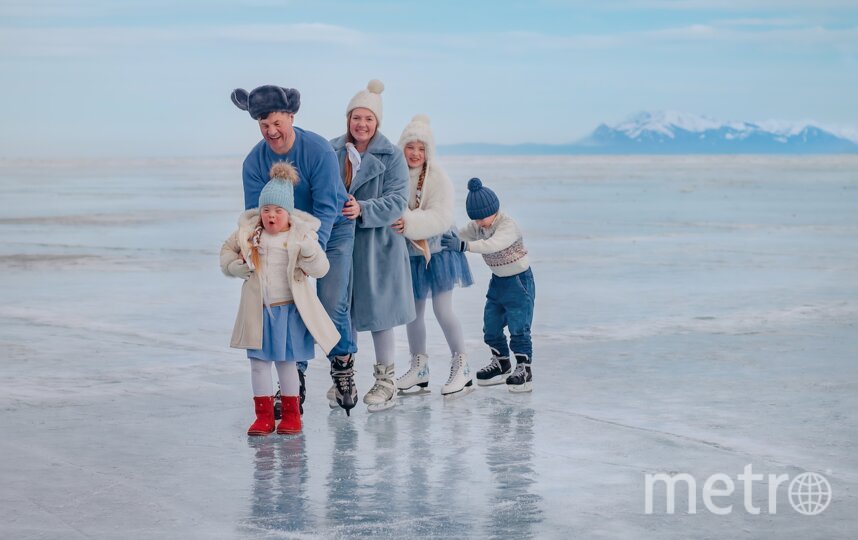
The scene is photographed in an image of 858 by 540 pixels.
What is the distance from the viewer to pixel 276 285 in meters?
6.22

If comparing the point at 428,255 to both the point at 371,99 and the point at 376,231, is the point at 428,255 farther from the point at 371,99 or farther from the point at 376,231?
the point at 371,99

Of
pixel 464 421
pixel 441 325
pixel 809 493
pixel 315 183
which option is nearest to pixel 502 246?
pixel 441 325

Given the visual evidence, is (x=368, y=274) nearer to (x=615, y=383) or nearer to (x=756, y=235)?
(x=615, y=383)

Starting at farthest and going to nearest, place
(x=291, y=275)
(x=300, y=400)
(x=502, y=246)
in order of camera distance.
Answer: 1. (x=502, y=246)
2. (x=300, y=400)
3. (x=291, y=275)

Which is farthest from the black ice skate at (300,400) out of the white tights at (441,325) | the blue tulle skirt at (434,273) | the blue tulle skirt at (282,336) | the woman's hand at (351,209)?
the woman's hand at (351,209)

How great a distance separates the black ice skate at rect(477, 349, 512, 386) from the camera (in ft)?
25.1

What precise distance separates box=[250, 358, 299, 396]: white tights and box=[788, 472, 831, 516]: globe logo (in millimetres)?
2495

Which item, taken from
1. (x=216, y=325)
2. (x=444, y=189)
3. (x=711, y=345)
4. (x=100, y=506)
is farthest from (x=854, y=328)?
(x=100, y=506)

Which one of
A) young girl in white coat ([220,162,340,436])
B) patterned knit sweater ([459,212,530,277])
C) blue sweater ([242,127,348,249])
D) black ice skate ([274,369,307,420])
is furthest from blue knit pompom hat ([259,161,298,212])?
patterned knit sweater ([459,212,530,277])

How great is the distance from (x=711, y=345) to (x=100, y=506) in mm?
4995

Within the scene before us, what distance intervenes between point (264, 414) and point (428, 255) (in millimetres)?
1483

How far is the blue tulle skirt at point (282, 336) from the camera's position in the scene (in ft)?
20.5

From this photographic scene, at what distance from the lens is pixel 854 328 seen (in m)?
9.51

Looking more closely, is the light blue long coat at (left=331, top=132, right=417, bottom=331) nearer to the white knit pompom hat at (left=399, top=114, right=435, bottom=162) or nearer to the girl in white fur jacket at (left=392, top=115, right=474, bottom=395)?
the girl in white fur jacket at (left=392, top=115, right=474, bottom=395)
